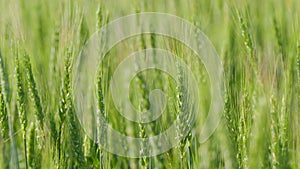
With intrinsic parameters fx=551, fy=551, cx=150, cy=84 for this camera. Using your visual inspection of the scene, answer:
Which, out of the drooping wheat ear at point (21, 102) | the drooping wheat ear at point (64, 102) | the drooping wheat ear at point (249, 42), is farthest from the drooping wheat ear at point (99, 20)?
the drooping wheat ear at point (249, 42)

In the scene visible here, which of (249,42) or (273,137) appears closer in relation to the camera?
(273,137)

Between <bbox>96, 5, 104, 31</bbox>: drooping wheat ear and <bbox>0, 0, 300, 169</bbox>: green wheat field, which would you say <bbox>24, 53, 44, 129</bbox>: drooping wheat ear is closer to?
<bbox>0, 0, 300, 169</bbox>: green wheat field

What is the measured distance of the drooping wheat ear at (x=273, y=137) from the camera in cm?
136

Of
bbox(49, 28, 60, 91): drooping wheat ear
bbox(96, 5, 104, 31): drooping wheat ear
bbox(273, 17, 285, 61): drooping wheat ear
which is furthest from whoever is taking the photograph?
bbox(273, 17, 285, 61): drooping wheat ear

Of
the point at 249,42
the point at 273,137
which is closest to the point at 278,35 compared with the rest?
the point at 249,42

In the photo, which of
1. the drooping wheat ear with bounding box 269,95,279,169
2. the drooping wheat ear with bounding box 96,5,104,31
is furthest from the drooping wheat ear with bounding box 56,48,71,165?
the drooping wheat ear with bounding box 269,95,279,169

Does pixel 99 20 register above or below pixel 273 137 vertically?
above

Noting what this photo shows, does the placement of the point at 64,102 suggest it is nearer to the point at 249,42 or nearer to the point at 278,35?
the point at 249,42

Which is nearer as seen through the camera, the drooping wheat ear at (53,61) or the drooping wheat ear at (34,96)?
the drooping wheat ear at (34,96)

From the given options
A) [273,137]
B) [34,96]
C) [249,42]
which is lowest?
[273,137]

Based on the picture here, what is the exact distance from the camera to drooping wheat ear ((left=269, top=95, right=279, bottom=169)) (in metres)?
1.36

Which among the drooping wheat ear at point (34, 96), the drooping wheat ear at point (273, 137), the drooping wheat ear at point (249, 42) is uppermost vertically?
the drooping wheat ear at point (249, 42)

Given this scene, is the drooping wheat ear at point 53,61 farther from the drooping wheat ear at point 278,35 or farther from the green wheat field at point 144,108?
the drooping wheat ear at point 278,35

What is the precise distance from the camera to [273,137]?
1389 mm
